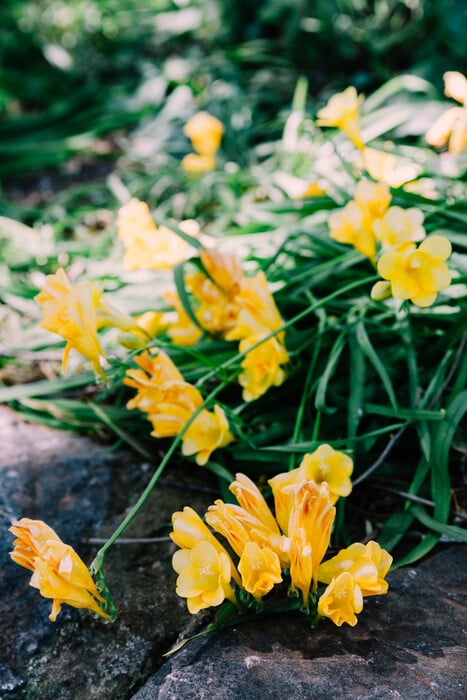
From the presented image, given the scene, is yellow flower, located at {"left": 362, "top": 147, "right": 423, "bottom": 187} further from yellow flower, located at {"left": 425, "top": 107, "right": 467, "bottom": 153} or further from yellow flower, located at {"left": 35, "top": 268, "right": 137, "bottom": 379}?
yellow flower, located at {"left": 35, "top": 268, "right": 137, "bottom": 379}

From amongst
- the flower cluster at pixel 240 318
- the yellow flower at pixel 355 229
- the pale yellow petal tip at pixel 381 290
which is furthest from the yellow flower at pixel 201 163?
the pale yellow petal tip at pixel 381 290

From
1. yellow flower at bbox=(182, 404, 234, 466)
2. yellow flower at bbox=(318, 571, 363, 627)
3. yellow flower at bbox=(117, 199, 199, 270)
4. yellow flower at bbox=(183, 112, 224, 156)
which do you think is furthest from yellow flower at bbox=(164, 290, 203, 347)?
yellow flower at bbox=(183, 112, 224, 156)

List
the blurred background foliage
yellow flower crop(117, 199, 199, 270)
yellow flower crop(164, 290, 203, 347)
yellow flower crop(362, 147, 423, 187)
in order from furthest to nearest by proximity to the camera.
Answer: the blurred background foliage → yellow flower crop(362, 147, 423, 187) → yellow flower crop(117, 199, 199, 270) → yellow flower crop(164, 290, 203, 347)

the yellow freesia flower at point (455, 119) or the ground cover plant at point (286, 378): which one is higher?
the yellow freesia flower at point (455, 119)

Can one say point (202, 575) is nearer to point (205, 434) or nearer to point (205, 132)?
point (205, 434)

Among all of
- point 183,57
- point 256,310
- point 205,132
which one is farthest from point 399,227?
point 183,57

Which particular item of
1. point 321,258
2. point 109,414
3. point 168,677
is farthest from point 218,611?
point 321,258

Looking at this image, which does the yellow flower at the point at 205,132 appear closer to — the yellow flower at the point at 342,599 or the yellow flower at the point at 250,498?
the yellow flower at the point at 250,498

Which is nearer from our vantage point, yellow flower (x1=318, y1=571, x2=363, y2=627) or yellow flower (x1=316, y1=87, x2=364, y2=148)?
yellow flower (x1=318, y1=571, x2=363, y2=627)
